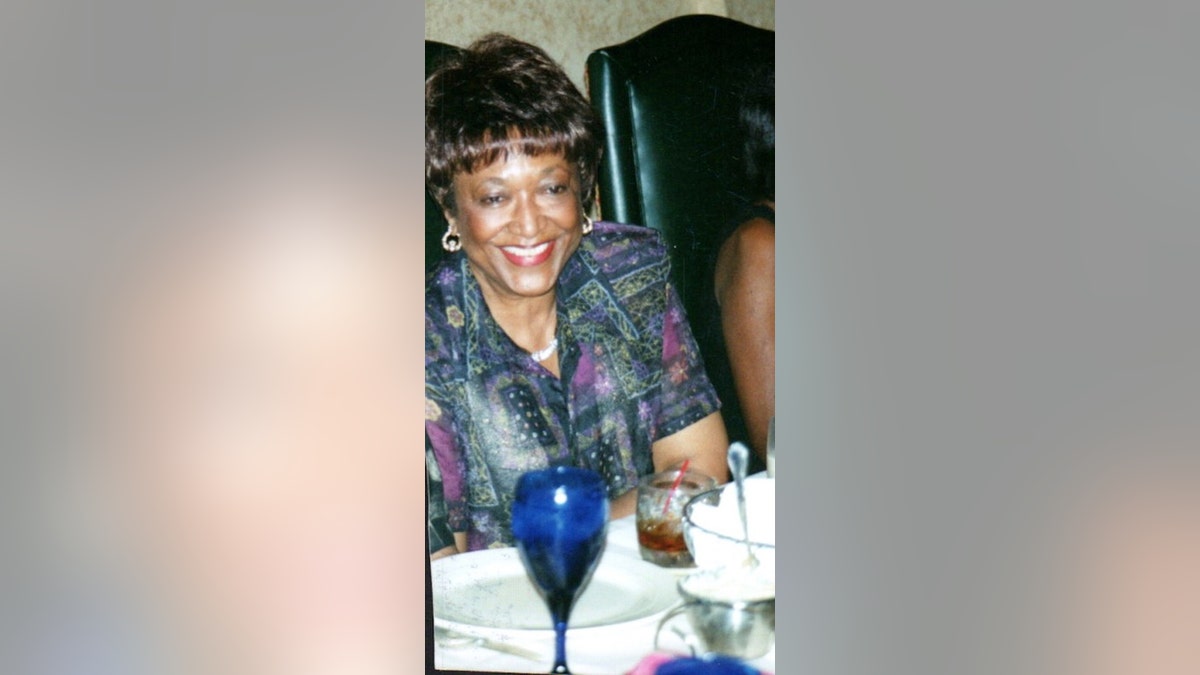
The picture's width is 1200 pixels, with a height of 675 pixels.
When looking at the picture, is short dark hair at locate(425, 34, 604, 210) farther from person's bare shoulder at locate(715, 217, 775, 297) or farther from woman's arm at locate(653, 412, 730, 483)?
woman's arm at locate(653, 412, 730, 483)

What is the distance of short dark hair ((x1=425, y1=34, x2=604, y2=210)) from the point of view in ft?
6.84

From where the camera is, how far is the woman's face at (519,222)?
210 centimetres

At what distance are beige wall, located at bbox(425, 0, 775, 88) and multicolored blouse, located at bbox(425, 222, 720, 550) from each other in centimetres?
33

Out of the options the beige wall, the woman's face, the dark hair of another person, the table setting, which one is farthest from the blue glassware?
the beige wall

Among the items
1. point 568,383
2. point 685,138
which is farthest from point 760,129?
point 568,383

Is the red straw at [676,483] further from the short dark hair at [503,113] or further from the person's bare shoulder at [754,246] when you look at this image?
the short dark hair at [503,113]

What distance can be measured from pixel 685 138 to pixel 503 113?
34 centimetres

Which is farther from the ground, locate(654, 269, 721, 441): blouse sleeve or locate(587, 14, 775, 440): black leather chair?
locate(587, 14, 775, 440): black leather chair

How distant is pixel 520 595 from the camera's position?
2096mm
